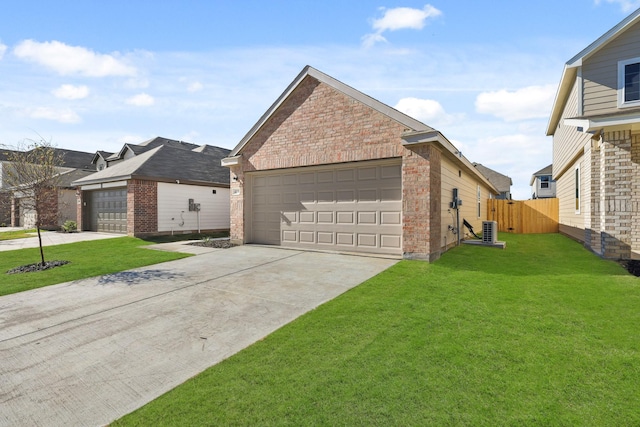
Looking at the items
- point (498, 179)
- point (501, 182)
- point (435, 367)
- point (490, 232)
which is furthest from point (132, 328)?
point (498, 179)

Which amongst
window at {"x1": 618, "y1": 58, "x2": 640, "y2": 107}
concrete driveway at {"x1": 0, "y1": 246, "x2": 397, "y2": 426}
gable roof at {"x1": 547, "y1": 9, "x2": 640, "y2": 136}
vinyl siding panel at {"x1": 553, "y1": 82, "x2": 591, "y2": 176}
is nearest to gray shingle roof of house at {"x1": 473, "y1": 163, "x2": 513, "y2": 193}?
vinyl siding panel at {"x1": 553, "y1": 82, "x2": 591, "y2": 176}

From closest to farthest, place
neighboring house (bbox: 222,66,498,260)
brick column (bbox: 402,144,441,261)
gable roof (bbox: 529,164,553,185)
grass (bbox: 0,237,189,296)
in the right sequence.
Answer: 1. grass (bbox: 0,237,189,296)
2. brick column (bbox: 402,144,441,261)
3. neighboring house (bbox: 222,66,498,260)
4. gable roof (bbox: 529,164,553,185)

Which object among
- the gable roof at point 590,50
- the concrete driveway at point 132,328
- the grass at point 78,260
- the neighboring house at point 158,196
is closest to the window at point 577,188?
the gable roof at point 590,50

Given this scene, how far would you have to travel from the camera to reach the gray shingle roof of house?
4178 cm

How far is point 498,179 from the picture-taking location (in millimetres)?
43031

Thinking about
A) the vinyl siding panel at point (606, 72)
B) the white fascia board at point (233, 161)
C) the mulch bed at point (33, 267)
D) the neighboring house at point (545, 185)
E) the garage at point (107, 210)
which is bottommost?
the mulch bed at point (33, 267)

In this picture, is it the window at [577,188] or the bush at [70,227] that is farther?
the bush at [70,227]

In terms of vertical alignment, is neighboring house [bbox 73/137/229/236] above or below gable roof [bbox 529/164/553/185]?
below

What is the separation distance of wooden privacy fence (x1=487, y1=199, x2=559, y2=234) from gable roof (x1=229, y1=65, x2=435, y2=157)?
14.5 metres

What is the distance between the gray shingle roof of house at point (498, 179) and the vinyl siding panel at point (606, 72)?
33.1 m

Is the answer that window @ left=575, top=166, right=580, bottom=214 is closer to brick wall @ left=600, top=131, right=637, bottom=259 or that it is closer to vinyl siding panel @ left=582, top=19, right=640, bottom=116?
vinyl siding panel @ left=582, top=19, right=640, bottom=116

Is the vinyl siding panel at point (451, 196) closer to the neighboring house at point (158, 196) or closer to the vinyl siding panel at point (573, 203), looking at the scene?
the vinyl siding panel at point (573, 203)

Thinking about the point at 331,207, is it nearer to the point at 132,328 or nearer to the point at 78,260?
the point at 132,328

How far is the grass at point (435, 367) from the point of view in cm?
236
